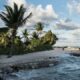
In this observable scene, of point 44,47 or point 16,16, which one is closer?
point 16,16

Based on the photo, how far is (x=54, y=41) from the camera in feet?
273

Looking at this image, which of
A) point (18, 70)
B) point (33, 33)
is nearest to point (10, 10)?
point (18, 70)

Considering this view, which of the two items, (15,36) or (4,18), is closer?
(4,18)

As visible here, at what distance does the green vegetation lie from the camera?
46434 millimetres

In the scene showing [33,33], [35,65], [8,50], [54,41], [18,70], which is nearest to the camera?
[18,70]

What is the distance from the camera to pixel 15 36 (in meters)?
57.9

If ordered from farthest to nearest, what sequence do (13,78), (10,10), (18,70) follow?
1. (10,10)
2. (18,70)
3. (13,78)

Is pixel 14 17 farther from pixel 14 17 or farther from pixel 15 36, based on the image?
pixel 15 36

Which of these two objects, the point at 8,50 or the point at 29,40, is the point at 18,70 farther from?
the point at 29,40

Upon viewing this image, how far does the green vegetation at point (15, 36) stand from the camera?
4643 centimetres

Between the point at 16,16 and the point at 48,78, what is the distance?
20.9 m

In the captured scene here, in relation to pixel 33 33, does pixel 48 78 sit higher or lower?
lower

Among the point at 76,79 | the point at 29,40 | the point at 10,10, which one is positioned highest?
the point at 10,10

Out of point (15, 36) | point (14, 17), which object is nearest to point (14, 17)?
point (14, 17)
